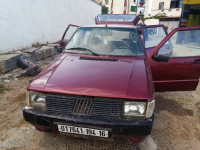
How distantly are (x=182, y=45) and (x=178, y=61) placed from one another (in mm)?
390

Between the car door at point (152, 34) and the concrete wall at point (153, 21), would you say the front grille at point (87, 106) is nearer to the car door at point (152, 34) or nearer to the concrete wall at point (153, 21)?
the car door at point (152, 34)

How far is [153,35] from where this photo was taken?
5.46m

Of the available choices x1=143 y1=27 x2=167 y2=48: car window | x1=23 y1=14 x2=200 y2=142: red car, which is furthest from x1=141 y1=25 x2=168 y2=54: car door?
x1=23 y1=14 x2=200 y2=142: red car

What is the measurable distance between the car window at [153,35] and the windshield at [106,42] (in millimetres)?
2104

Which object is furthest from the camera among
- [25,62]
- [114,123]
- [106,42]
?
[25,62]

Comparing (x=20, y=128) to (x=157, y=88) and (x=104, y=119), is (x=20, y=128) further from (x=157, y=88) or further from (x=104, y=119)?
(x=157, y=88)

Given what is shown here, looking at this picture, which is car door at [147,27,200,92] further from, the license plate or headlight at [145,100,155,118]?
the license plate

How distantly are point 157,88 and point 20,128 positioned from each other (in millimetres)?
2511

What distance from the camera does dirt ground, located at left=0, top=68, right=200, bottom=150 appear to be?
7.92 feet

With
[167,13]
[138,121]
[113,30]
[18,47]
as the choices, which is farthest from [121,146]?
[167,13]

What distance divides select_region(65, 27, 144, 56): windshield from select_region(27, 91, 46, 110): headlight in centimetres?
112

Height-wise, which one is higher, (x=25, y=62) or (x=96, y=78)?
(x=96, y=78)

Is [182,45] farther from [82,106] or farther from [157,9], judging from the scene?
[157,9]

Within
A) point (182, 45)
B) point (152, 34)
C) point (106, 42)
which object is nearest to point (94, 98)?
point (106, 42)
